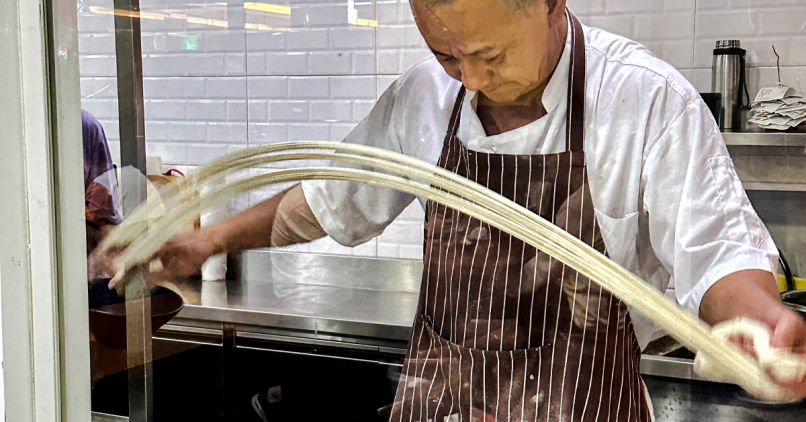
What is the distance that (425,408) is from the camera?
0.63 metres

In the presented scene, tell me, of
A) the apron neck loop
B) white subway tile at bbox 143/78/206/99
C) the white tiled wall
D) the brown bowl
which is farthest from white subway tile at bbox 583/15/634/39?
the brown bowl

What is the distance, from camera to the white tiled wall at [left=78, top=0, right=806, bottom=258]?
0.55 meters

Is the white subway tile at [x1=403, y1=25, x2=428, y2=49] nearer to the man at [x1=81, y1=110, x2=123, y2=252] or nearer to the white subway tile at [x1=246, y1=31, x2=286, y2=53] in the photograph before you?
the white subway tile at [x1=246, y1=31, x2=286, y2=53]

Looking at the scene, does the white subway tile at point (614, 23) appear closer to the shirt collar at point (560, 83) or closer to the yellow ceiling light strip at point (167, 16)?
the shirt collar at point (560, 83)

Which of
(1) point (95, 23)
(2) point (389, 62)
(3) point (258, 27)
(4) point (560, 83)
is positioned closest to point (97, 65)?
(1) point (95, 23)

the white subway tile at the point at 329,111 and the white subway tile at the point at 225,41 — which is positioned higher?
the white subway tile at the point at 225,41

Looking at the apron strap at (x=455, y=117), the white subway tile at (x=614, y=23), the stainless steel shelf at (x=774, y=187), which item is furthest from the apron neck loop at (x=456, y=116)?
the stainless steel shelf at (x=774, y=187)

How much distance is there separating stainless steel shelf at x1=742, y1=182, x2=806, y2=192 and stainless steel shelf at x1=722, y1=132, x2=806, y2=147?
0.03 metres

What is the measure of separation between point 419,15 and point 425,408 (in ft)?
1.00

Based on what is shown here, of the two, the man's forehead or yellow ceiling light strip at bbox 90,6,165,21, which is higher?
yellow ceiling light strip at bbox 90,6,165,21

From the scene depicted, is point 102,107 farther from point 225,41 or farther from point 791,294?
point 791,294

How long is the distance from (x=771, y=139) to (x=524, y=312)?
20cm

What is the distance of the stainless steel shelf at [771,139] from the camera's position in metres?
0.51

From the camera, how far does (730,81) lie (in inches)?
20.7
